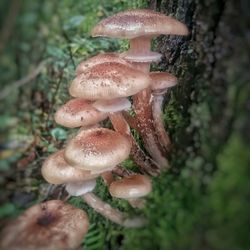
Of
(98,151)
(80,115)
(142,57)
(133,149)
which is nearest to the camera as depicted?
(98,151)

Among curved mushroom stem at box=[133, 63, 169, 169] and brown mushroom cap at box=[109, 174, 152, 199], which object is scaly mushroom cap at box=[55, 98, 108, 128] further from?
brown mushroom cap at box=[109, 174, 152, 199]

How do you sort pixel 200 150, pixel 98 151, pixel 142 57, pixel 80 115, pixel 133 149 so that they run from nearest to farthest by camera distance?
pixel 200 150, pixel 98 151, pixel 142 57, pixel 80 115, pixel 133 149

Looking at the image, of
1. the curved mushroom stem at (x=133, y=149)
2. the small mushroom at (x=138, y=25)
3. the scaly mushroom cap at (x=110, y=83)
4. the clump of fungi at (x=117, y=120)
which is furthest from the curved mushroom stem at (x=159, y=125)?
the small mushroom at (x=138, y=25)

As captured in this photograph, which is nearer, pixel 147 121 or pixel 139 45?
pixel 139 45

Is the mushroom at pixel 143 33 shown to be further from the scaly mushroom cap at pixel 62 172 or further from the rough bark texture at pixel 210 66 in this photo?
the scaly mushroom cap at pixel 62 172

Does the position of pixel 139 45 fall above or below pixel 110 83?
above

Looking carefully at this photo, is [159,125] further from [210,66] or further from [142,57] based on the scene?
[210,66]

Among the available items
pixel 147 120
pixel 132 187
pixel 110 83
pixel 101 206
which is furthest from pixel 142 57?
pixel 101 206

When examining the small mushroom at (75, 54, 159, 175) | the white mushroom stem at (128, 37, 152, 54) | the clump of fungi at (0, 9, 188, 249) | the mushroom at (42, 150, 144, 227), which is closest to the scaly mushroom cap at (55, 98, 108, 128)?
the clump of fungi at (0, 9, 188, 249)
